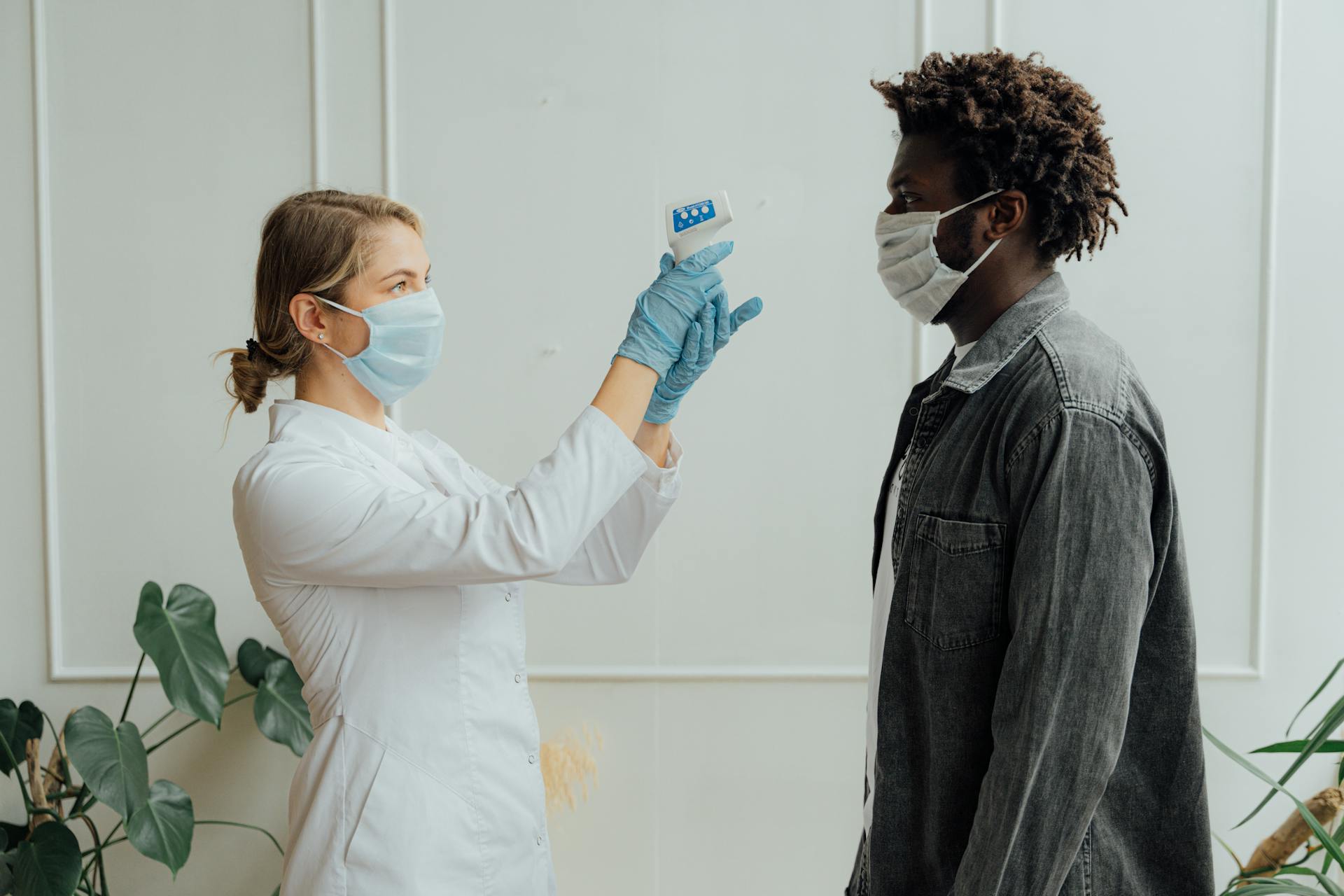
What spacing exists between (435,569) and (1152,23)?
1798 mm

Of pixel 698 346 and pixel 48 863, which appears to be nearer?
pixel 698 346

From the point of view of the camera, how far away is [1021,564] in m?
0.85

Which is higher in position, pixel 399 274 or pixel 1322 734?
pixel 399 274

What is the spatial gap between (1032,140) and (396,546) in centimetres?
79

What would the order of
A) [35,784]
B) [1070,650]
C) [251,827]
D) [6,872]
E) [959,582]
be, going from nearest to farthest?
1. [1070,650]
2. [959,582]
3. [6,872]
4. [35,784]
5. [251,827]

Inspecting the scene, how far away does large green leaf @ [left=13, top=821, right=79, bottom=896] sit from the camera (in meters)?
1.65

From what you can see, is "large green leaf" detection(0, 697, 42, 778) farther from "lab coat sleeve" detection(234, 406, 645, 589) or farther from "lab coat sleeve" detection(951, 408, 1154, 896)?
"lab coat sleeve" detection(951, 408, 1154, 896)

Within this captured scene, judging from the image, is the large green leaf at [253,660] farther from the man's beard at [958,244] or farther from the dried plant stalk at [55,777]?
the man's beard at [958,244]

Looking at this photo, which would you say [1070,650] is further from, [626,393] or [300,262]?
[300,262]

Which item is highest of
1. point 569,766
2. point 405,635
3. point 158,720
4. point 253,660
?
point 405,635

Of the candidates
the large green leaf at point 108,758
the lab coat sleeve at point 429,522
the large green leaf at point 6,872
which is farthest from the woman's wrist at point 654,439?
the large green leaf at point 6,872

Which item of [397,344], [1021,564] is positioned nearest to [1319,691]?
[1021,564]

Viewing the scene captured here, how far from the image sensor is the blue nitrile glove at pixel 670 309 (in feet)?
3.82

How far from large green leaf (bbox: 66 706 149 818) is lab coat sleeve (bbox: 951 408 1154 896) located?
1415mm
